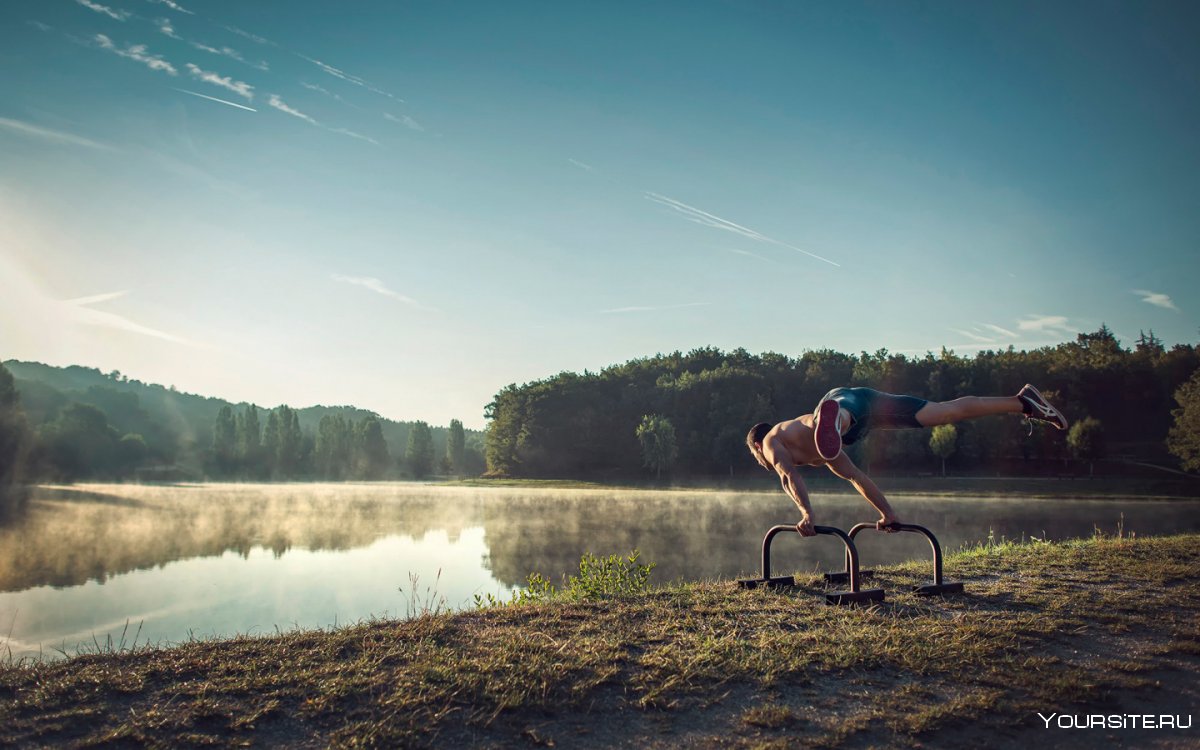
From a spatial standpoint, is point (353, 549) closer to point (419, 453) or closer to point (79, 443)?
point (79, 443)

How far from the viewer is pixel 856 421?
7.05 m

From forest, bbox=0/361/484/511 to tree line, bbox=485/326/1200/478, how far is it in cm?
2627

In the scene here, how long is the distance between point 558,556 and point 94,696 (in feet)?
56.9

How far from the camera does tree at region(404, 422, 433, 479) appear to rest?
10469cm

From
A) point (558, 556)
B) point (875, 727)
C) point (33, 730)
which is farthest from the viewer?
point (558, 556)

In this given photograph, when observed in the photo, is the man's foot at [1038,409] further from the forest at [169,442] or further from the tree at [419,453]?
the tree at [419,453]

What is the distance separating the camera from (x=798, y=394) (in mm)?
71625

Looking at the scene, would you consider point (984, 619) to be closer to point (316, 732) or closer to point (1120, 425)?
point (316, 732)

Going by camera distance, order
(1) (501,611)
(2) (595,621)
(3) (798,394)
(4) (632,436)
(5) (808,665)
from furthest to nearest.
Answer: (4) (632,436) < (3) (798,394) < (1) (501,611) < (2) (595,621) < (5) (808,665)

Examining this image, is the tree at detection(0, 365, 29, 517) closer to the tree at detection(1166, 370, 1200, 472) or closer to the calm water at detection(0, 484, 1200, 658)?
the calm water at detection(0, 484, 1200, 658)

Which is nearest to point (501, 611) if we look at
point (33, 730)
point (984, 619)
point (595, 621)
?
point (595, 621)

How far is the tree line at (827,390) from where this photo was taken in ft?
186

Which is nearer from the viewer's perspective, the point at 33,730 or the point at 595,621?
the point at 33,730

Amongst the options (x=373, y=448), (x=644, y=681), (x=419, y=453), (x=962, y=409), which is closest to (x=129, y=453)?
(x=373, y=448)
